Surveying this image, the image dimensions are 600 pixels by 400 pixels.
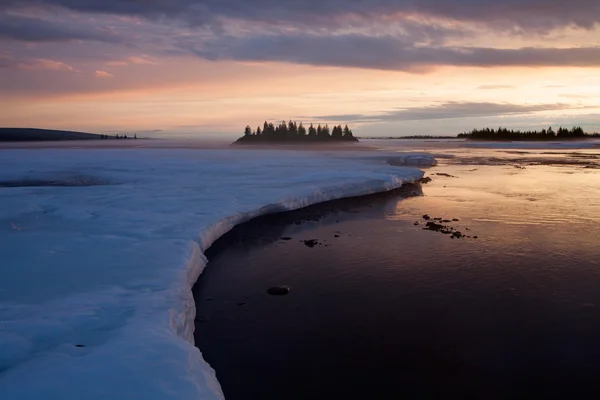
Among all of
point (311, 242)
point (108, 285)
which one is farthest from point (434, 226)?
point (108, 285)

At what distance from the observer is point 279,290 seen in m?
7.79

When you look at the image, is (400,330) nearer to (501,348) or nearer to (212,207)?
(501,348)

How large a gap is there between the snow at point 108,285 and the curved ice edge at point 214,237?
3cm

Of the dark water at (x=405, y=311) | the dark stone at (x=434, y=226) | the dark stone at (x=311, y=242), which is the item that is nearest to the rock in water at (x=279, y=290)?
the dark water at (x=405, y=311)

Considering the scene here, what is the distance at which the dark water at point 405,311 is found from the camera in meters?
5.12

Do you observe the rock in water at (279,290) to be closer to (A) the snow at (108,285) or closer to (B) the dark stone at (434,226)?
(A) the snow at (108,285)

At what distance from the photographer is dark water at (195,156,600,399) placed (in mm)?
5117

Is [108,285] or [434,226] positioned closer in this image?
[108,285]

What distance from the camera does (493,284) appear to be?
7.94 m

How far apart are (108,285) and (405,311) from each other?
4.40 meters

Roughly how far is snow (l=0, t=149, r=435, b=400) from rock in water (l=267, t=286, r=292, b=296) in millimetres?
1394

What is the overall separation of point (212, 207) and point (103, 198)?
11.6 feet

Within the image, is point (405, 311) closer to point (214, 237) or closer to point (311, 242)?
point (311, 242)

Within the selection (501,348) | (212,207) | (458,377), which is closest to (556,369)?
(501,348)
